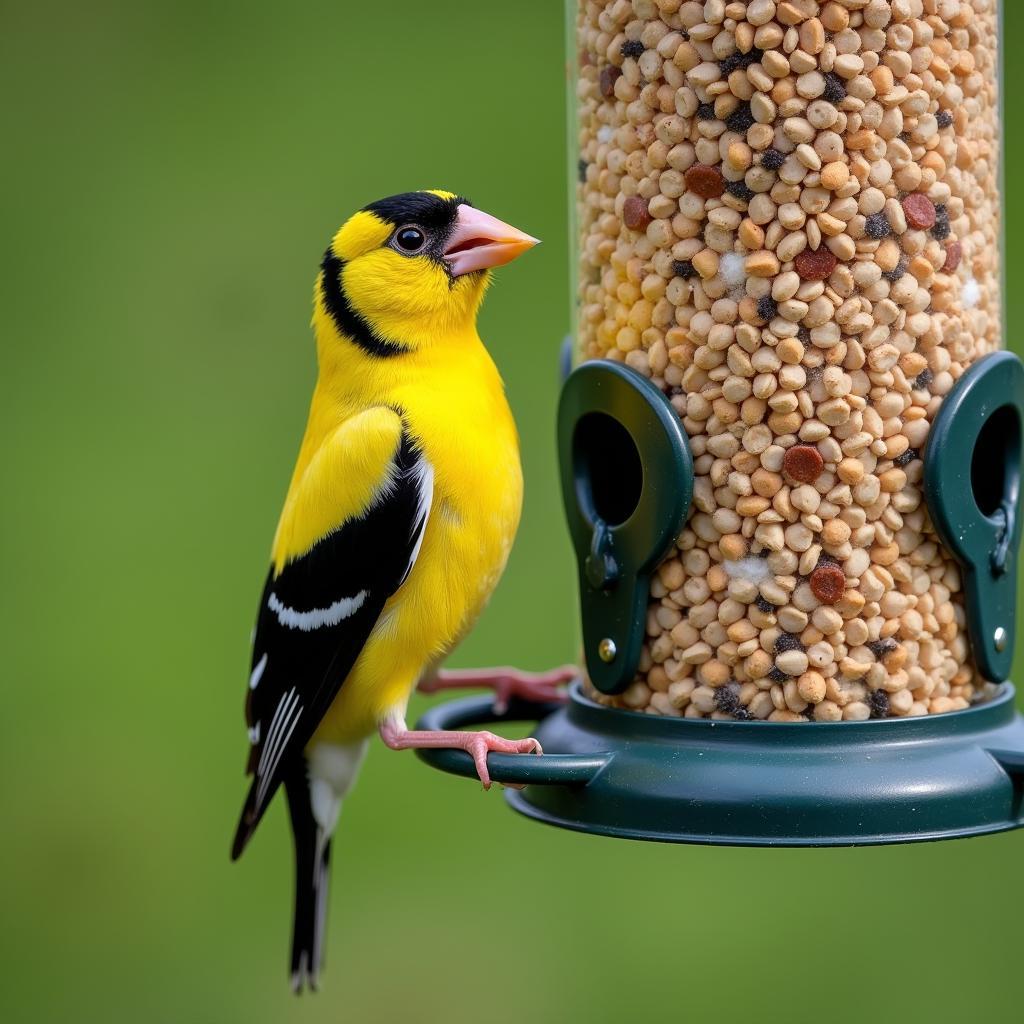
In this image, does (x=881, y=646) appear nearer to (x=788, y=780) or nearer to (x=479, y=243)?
(x=788, y=780)

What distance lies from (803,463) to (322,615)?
102 centimetres

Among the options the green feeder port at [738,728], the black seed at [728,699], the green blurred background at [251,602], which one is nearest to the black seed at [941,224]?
the green feeder port at [738,728]

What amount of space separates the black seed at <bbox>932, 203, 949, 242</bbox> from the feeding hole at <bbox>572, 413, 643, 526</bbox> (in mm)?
671

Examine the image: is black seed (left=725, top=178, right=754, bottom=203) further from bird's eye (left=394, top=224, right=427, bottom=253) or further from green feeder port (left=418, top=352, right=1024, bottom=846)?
bird's eye (left=394, top=224, right=427, bottom=253)

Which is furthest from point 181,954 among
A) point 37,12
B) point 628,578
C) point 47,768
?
point 37,12

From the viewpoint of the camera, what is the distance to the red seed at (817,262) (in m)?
2.84

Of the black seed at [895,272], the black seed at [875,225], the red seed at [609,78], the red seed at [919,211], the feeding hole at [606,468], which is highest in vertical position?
the red seed at [609,78]

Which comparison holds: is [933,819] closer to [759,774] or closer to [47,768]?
[759,774]

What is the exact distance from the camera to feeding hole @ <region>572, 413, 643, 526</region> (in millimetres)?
3209

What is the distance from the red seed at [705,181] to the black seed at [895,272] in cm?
31

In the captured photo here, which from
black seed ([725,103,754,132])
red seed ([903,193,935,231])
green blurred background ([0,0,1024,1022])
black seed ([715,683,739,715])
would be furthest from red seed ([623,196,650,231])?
green blurred background ([0,0,1024,1022])

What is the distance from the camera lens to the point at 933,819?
8.82 ft

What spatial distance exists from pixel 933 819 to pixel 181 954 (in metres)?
3.32

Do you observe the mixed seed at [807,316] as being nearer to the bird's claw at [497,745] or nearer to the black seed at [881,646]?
the black seed at [881,646]
